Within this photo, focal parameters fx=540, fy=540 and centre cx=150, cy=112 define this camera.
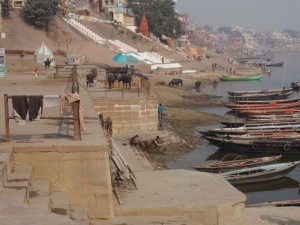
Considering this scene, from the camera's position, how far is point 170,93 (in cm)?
4297

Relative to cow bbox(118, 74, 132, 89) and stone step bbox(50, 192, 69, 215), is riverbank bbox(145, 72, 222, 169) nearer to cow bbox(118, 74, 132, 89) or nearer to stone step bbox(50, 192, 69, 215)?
cow bbox(118, 74, 132, 89)

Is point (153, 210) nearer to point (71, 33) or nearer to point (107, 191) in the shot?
point (107, 191)

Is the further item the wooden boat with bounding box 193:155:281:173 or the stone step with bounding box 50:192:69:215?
the wooden boat with bounding box 193:155:281:173

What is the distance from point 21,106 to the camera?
874 cm

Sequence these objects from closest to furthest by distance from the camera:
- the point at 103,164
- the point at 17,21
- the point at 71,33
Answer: the point at 103,164, the point at 17,21, the point at 71,33

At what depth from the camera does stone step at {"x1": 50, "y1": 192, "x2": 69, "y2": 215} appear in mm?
7062

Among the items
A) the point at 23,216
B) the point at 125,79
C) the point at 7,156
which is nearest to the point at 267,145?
the point at 125,79

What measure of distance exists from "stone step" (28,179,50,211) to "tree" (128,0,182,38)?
94573 millimetres

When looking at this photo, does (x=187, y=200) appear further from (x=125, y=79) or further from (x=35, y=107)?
(x=125, y=79)

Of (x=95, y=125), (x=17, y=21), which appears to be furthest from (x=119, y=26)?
(x=95, y=125)

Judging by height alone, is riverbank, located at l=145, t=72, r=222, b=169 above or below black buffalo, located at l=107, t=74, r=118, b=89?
below

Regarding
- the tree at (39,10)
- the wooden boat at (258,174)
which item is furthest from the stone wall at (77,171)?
the tree at (39,10)


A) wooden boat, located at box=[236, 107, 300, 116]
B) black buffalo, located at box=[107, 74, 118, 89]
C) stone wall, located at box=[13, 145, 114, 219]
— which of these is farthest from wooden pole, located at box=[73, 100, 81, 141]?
wooden boat, located at box=[236, 107, 300, 116]

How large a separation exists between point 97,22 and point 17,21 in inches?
955
